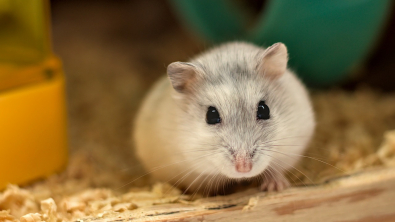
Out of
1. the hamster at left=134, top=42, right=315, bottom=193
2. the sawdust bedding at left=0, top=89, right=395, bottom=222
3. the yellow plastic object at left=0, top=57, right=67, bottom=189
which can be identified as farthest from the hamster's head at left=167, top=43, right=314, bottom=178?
the yellow plastic object at left=0, top=57, right=67, bottom=189

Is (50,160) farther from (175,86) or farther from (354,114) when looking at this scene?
(354,114)

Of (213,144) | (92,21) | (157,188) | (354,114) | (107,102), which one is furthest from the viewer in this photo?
(92,21)

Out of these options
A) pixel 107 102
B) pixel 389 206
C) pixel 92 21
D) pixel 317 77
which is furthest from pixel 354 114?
pixel 92 21

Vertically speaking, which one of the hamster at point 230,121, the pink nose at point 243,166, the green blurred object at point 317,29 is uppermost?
the green blurred object at point 317,29

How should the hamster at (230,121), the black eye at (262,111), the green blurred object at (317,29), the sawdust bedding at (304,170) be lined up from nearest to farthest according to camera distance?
the hamster at (230,121)
the black eye at (262,111)
the sawdust bedding at (304,170)
the green blurred object at (317,29)

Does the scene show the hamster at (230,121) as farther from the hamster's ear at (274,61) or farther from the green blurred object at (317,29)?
the green blurred object at (317,29)

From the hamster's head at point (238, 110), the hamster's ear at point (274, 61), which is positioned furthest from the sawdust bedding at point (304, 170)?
the hamster's ear at point (274, 61)
